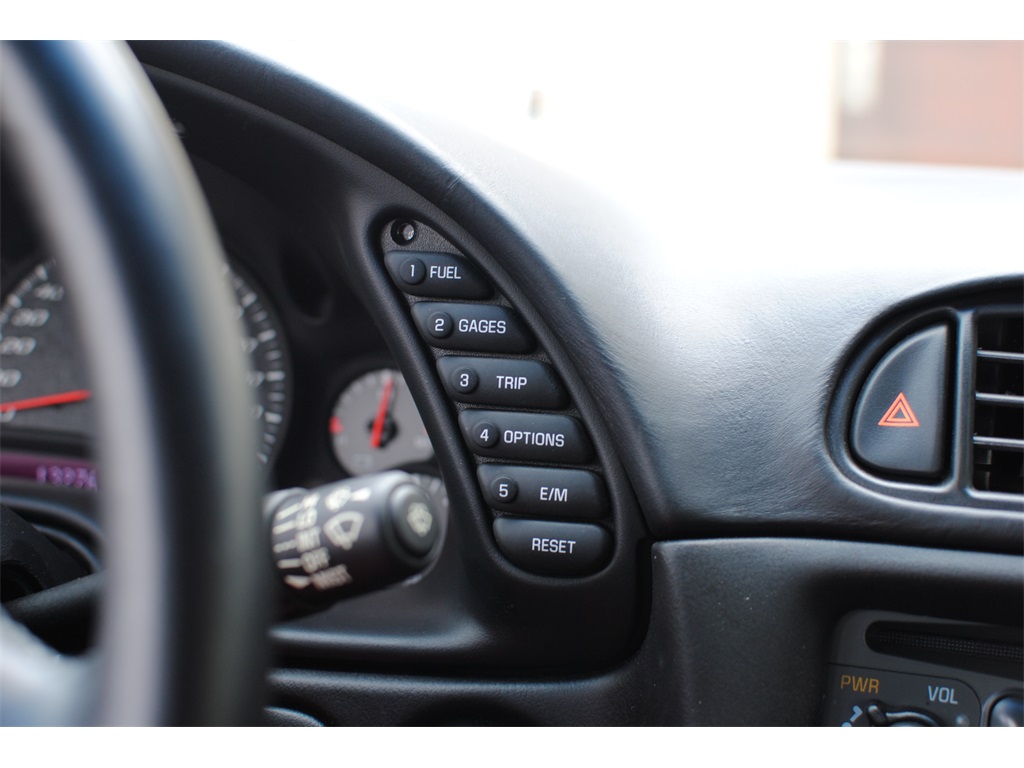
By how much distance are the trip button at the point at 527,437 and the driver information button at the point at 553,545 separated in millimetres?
79

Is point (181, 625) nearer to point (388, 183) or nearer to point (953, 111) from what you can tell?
point (388, 183)

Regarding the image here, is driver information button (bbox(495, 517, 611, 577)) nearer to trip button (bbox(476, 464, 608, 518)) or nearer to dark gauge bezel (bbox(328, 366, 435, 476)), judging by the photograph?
trip button (bbox(476, 464, 608, 518))

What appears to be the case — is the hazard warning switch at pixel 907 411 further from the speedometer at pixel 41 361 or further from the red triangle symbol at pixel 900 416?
the speedometer at pixel 41 361

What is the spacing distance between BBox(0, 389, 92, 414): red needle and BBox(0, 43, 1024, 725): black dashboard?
0.56 metres

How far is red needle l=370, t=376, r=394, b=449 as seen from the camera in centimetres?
147

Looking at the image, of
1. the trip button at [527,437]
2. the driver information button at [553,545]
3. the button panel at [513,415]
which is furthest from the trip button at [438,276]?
the driver information button at [553,545]

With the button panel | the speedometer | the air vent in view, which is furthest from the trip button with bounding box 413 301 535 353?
the speedometer

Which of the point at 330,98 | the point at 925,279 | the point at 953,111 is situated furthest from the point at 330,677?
the point at 953,111

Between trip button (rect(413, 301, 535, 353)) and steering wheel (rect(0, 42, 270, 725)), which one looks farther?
trip button (rect(413, 301, 535, 353))

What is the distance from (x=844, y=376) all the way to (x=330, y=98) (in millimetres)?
661

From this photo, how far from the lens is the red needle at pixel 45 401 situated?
1622 millimetres

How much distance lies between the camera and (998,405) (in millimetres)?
1078

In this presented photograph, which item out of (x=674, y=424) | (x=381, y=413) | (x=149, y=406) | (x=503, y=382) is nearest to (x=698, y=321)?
(x=674, y=424)

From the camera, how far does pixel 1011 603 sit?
1.08 meters
